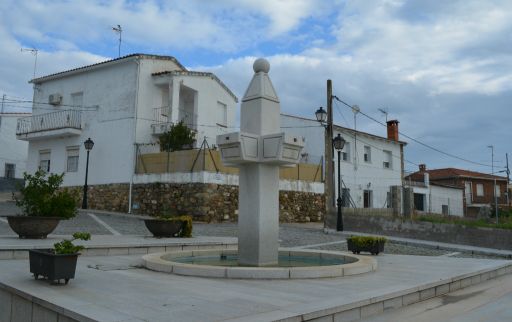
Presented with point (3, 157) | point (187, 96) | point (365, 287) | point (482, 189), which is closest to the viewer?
point (365, 287)

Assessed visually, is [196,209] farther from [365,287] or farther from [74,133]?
[365,287]

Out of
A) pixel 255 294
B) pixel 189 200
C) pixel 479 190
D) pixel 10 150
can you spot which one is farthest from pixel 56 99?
pixel 479 190

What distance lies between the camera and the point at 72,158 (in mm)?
26219

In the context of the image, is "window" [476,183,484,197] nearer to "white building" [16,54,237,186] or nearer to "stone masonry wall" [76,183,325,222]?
"stone masonry wall" [76,183,325,222]

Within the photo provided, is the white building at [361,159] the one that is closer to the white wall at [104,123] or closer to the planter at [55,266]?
the white wall at [104,123]

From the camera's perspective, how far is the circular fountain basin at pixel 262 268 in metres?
6.94

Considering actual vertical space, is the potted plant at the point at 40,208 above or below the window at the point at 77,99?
below

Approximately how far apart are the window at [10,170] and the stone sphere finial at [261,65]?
34286 millimetres

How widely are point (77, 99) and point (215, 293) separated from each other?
24.0 m

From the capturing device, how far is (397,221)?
58.7 ft

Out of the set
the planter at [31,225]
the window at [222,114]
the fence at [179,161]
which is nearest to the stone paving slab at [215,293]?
the planter at [31,225]

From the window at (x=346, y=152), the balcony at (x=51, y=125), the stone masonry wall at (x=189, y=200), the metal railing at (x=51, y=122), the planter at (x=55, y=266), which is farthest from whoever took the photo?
the window at (x=346, y=152)

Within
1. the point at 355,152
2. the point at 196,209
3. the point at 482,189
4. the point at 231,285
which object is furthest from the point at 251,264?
the point at 482,189

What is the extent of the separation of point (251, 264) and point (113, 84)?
773 inches
